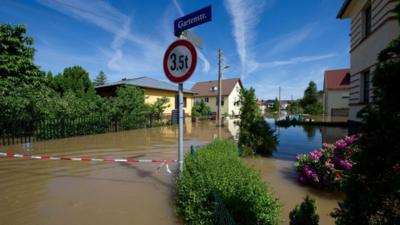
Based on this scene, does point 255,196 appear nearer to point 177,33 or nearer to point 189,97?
point 177,33

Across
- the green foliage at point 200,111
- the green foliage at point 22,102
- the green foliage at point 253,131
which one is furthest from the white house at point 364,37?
the green foliage at point 200,111

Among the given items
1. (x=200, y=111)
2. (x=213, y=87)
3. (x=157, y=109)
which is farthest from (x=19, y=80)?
(x=213, y=87)

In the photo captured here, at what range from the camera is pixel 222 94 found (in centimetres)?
4269

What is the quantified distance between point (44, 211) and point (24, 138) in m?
9.22

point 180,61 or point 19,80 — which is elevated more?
point 19,80

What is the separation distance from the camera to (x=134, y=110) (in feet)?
60.4

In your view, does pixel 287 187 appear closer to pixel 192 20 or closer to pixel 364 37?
pixel 192 20

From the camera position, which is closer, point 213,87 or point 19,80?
point 19,80

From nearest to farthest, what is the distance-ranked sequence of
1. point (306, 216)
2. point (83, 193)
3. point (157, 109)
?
point (306, 216) < point (83, 193) < point (157, 109)

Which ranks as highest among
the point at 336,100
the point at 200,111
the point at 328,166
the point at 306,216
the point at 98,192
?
the point at 336,100

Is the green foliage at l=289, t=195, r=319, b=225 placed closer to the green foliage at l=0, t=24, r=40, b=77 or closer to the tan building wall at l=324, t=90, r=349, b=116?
the green foliage at l=0, t=24, r=40, b=77

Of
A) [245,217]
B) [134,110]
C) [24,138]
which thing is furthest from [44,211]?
[134,110]

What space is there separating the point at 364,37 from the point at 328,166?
5.81 meters

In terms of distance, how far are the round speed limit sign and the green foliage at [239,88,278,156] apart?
552 centimetres
